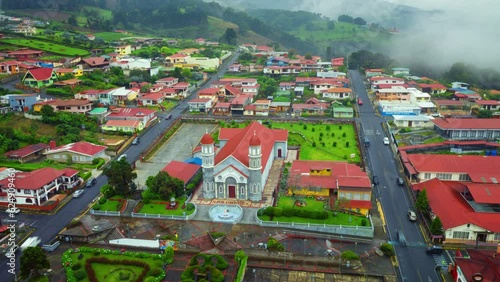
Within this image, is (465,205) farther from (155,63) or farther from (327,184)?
(155,63)

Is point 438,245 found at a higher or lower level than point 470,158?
lower

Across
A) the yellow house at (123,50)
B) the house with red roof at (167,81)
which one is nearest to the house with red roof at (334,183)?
A: the house with red roof at (167,81)

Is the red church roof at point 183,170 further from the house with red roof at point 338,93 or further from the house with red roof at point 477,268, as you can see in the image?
the house with red roof at point 338,93

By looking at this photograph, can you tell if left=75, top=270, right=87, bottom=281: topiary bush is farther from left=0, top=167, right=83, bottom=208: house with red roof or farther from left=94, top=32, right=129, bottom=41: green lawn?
left=94, top=32, right=129, bottom=41: green lawn

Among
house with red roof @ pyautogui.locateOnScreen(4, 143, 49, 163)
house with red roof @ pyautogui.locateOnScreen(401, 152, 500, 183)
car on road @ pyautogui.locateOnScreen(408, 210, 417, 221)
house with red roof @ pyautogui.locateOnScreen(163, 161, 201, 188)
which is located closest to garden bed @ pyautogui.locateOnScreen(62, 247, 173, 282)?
house with red roof @ pyautogui.locateOnScreen(163, 161, 201, 188)

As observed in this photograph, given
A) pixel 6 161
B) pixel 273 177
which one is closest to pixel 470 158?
pixel 273 177

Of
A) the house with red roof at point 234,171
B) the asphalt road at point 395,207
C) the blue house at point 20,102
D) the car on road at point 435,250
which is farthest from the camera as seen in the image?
the blue house at point 20,102
